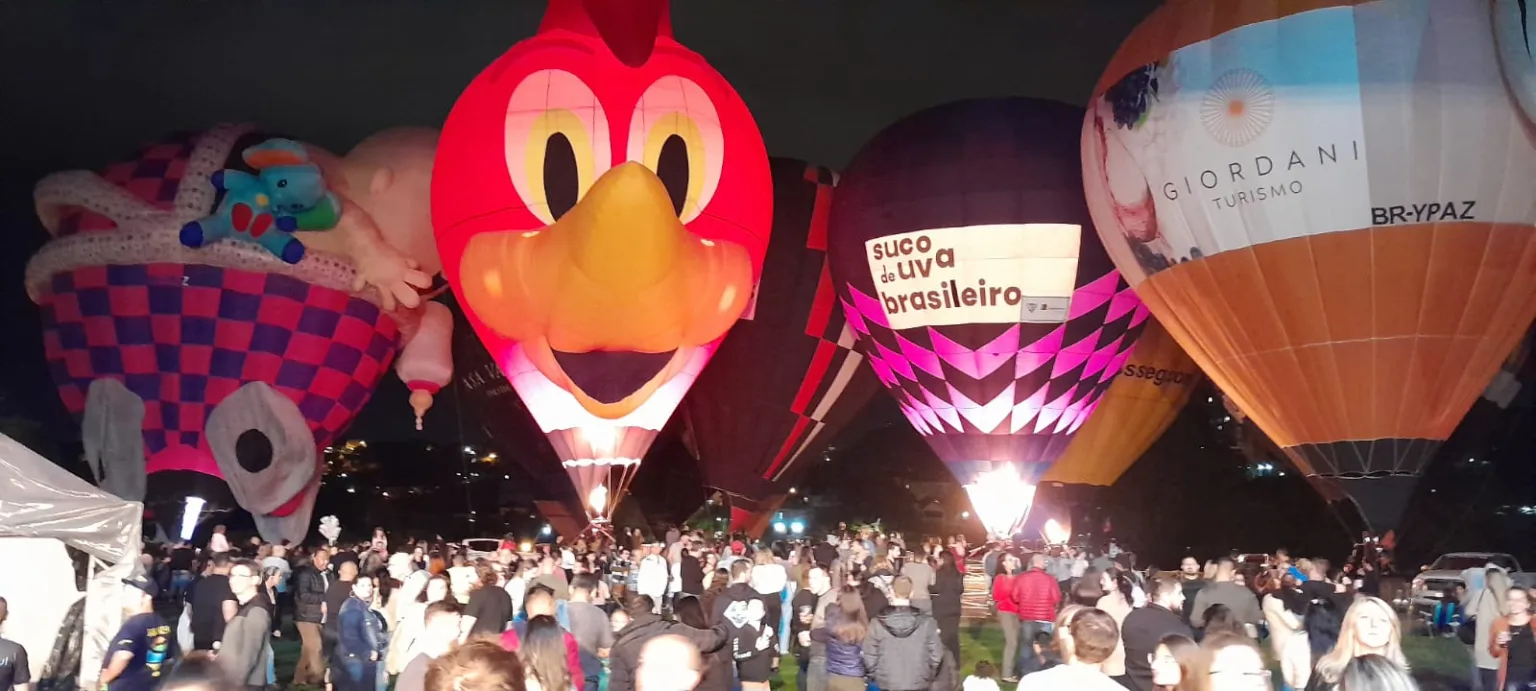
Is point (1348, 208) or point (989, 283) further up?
point (989, 283)

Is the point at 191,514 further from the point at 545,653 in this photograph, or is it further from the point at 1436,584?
the point at 1436,584

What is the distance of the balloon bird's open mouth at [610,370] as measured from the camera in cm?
756

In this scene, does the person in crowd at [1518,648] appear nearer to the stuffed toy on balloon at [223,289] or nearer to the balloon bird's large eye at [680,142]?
the balloon bird's large eye at [680,142]

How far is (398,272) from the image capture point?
33.5ft

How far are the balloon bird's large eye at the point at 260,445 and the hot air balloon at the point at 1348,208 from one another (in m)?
7.51

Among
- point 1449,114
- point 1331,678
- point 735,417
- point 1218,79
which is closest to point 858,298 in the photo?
point 735,417

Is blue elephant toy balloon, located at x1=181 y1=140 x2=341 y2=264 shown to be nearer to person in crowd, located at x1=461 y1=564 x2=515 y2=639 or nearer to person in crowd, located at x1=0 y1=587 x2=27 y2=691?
person in crowd, located at x1=461 y1=564 x2=515 y2=639

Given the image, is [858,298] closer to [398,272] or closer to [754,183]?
[754,183]

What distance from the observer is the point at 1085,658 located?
2.88m

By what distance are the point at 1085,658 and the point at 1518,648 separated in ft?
10.7

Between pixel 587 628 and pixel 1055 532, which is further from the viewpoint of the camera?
pixel 1055 532

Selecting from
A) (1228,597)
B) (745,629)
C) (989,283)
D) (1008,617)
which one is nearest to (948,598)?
(1008,617)

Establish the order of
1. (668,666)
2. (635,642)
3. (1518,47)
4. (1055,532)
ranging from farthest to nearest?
(1055,532)
(1518,47)
(635,642)
(668,666)

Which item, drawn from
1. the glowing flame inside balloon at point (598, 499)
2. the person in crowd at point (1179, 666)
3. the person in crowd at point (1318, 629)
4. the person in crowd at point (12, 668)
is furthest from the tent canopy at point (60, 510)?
the person in crowd at point (1318, 629)
